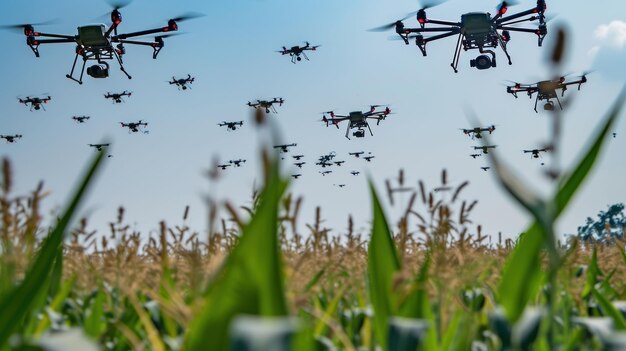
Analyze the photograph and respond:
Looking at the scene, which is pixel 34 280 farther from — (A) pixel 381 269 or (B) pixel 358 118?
(B) pixel 358 118

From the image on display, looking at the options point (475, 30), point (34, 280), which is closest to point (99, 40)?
point (475, 30)

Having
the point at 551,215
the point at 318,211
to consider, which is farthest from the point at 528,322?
the point at 318,211

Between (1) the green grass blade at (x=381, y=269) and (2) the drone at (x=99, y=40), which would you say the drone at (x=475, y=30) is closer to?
(2) the drone at (x=99, y=40)

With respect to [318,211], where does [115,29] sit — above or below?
above

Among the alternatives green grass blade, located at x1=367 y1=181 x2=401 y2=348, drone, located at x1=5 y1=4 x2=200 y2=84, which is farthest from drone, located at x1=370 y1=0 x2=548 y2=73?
green grass blade, located at x1=367 y1=181 x2=401 y2=348

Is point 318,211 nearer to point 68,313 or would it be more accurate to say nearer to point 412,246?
point 68,313

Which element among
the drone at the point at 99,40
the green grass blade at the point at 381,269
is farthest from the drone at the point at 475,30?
the green grass blade at the point at 381,269

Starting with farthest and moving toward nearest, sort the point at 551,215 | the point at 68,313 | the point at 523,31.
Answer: the point at 523,31 < the point at 68,313 < the point at 551,215
